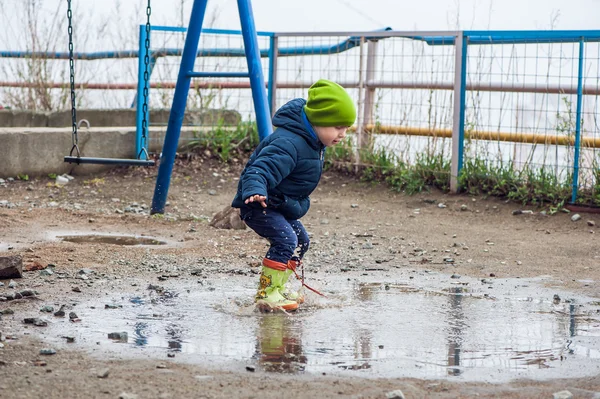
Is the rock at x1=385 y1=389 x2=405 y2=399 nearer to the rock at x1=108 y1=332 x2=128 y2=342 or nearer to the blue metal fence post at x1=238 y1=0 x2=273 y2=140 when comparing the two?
the rock at x1=108 y1=332 x2=128 y2=342

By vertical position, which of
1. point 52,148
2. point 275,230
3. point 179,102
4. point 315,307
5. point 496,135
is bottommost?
point 315,307

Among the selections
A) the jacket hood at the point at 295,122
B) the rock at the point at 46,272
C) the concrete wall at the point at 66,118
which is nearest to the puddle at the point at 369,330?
the rock at the point at 46,272

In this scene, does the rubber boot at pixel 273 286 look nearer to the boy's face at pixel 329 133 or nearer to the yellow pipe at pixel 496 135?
the boy's face at pixel 329 133

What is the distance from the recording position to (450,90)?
952cm

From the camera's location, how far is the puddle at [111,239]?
678 cm

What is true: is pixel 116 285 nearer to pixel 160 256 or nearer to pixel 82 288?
pixel 82 288

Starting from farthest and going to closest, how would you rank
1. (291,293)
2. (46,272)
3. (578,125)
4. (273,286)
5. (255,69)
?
(578,125) → (255,69) → (46,272) → (291,293) → (273,286)

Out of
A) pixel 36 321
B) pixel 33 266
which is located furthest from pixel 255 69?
pixel 36 321

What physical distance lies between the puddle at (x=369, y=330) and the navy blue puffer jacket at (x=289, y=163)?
1.95 ft

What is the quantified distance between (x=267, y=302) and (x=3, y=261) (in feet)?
5.31

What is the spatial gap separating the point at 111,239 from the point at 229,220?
1041mm

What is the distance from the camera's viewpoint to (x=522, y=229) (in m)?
8.02

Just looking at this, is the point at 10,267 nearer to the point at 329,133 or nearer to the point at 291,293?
the point at 291,293

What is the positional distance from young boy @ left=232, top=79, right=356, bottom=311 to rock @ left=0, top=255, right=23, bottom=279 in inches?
55.6
